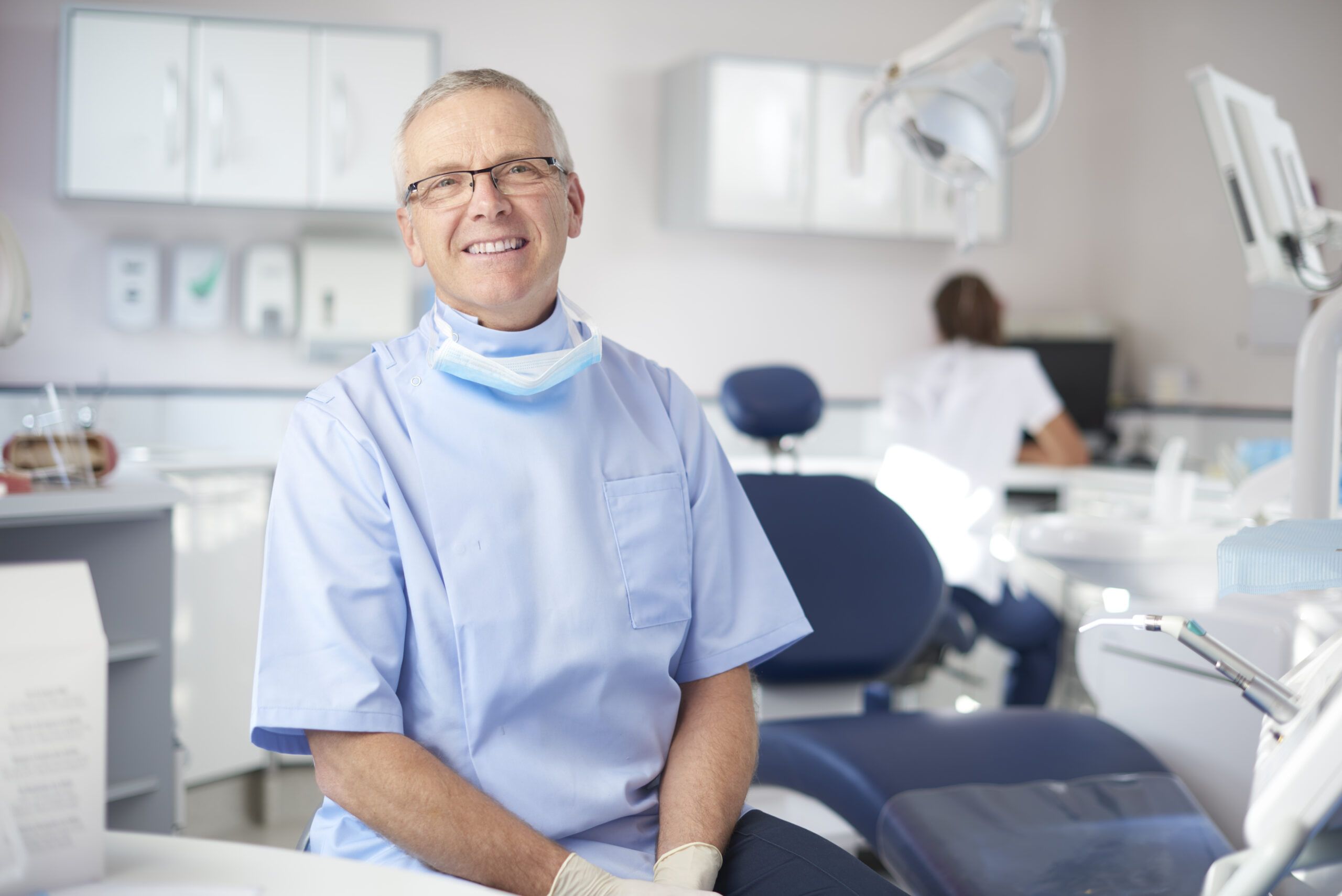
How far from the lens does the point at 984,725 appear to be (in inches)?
75.7

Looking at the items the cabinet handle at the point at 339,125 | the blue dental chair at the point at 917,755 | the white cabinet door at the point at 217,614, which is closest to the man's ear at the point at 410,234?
the blue dental chair at the point at 917,755

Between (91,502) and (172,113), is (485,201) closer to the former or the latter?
(91,502)

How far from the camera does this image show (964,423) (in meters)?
3.64

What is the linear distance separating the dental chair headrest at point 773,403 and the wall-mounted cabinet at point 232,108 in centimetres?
189

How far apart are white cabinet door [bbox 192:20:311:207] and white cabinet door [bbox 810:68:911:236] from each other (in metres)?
1.81

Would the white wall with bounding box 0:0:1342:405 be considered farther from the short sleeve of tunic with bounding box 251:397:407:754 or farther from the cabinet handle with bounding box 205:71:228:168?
the short sleeve of tunic with bounding box 251:397:407:754

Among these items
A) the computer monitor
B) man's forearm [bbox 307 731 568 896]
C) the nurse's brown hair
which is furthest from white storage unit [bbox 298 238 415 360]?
man's forearm [bbox 307 731 568 896]

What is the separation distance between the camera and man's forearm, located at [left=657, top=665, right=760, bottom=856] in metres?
1.17

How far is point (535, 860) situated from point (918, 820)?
0.67m

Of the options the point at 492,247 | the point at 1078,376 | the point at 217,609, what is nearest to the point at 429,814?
the point at 492,247

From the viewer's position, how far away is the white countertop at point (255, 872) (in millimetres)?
782

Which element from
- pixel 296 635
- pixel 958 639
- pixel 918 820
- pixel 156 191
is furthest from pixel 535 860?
pixel 156 191

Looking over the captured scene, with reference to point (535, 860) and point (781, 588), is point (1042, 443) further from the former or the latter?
point (535, 860)

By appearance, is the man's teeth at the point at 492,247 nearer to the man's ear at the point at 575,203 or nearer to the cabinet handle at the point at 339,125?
the man's ear at the point at 575,203
